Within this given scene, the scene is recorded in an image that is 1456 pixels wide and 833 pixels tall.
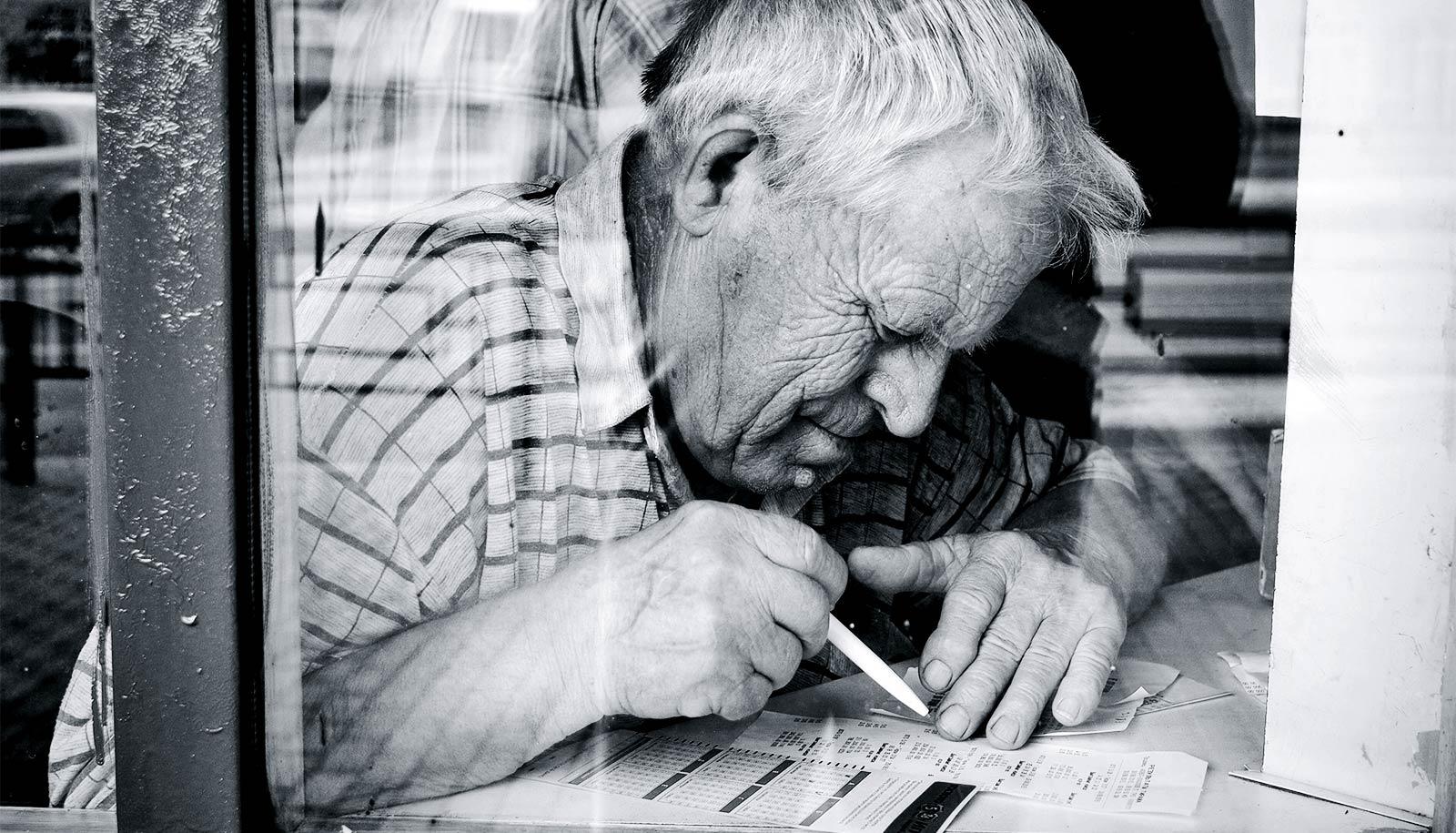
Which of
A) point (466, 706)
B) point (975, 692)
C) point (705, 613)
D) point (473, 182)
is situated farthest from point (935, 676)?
point (473, 182)

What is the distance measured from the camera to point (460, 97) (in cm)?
167

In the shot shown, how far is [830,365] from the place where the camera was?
1489 millimetres

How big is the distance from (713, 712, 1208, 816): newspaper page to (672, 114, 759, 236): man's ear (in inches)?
27.7

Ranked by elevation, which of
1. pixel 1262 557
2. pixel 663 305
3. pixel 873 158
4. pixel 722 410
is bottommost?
pixel 1262 557

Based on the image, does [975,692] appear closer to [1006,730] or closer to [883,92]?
[1006,730]

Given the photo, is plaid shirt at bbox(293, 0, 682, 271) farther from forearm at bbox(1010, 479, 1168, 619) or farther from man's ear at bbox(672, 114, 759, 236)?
forearm at bbox(1010, 479, 1168, 619)

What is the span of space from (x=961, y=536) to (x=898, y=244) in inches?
19.8

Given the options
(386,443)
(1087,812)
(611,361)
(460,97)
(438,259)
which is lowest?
(1087,812)

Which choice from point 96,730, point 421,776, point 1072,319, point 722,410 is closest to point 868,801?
point 421,776

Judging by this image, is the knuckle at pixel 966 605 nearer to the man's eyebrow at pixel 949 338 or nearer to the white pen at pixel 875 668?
the white pen at pixel 875 668

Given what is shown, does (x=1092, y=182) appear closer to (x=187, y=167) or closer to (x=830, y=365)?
(x=830, y=365)

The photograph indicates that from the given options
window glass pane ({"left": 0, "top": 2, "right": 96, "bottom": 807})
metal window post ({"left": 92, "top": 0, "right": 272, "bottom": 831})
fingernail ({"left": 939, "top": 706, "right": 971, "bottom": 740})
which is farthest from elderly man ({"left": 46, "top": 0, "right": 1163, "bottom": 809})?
window glass pane ({"left": 0, "top": 2, "right": 96, "bottom": 807})

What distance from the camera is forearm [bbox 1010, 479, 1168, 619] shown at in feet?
5.82

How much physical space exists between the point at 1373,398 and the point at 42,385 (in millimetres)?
1540
